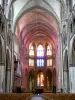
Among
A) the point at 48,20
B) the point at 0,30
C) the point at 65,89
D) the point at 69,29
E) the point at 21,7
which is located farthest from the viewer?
the point at 48,20

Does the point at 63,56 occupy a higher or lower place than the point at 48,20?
lower

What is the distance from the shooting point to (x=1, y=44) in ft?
96.1

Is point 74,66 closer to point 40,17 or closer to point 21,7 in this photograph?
point 21,7

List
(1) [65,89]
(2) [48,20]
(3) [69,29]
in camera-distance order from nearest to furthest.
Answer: (3) [69,29] → (1) [65,89] → (2) [48,20]

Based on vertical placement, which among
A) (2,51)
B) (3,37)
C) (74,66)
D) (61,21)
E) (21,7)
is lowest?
(74,66)

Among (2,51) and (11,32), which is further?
(11,32)

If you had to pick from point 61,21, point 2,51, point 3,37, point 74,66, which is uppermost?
point 61,21

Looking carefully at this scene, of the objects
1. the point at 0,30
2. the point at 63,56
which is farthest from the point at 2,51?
the point at 63,56

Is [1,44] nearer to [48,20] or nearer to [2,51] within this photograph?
[2,51]

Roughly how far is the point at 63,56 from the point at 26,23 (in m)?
14.5

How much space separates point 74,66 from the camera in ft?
94.0

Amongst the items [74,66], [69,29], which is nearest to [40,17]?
[69,29]

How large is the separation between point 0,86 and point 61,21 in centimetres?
1674

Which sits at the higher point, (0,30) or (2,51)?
(0,30)
